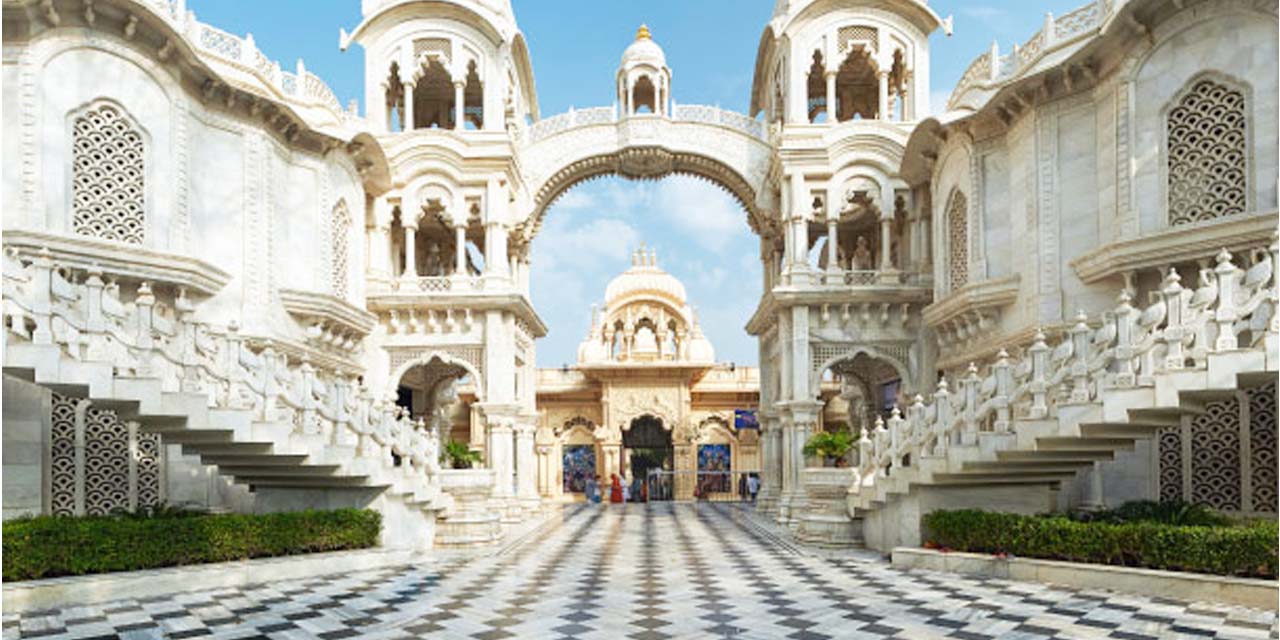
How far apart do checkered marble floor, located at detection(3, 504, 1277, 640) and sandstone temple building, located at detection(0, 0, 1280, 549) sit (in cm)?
191

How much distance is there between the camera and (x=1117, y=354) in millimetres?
9922

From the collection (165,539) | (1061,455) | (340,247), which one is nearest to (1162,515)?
(1061,455)

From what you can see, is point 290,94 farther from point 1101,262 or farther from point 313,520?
point 1101,262

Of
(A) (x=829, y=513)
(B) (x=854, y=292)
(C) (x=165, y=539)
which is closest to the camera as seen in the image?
(C) (x=165, y=539)

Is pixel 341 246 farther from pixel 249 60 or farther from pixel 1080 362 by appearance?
pixel 1080 362

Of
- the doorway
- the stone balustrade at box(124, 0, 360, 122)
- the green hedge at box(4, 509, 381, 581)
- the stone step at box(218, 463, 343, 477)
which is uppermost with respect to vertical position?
the stone balustrade at box(124, 0, 360, 122)

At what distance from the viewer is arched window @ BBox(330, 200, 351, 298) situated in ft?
59.1

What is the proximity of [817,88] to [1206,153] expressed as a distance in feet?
45.6

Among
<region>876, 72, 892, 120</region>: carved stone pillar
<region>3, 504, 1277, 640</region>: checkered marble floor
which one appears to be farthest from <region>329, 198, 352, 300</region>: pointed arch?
<region>876, 72, 892, 120</region>: carved stone pillar

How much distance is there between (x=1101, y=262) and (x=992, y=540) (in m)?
4.72

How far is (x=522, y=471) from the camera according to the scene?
22.4 m

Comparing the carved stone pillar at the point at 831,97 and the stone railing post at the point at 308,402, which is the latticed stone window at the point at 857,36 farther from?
the stone railing post at the point at 308,402

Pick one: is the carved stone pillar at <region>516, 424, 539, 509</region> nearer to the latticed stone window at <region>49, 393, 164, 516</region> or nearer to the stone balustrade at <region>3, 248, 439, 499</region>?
the stone balustrade at <region>3, 248, 439, 499</region>

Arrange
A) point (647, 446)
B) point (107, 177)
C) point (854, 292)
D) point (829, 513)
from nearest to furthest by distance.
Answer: point (107, 177), point (829, 513), point (854, 292), point (647, 446)
